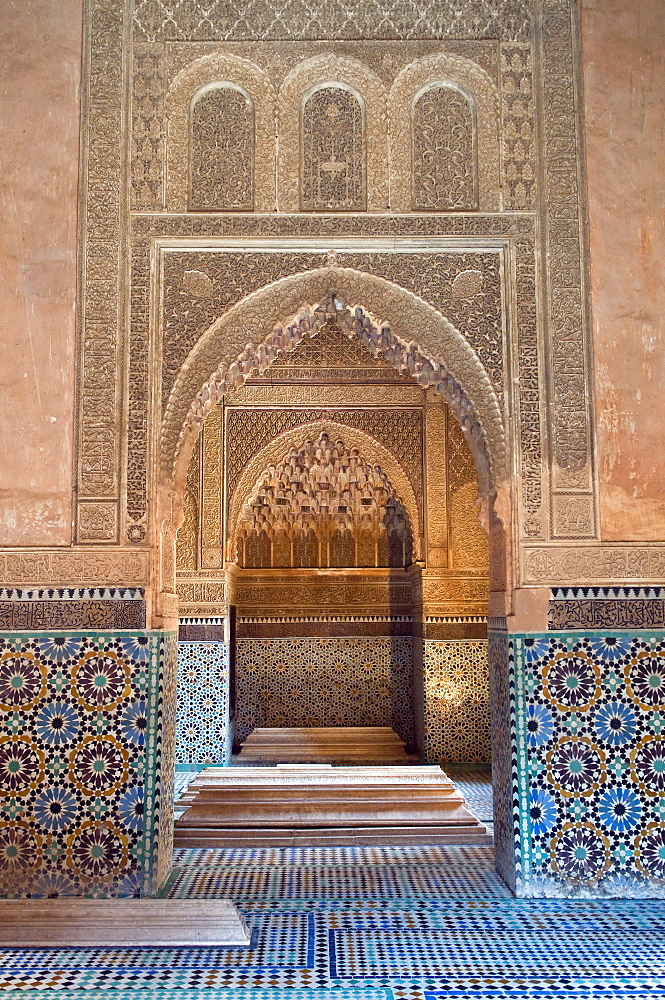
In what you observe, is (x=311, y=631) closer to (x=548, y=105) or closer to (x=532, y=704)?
(x=532, y=704)

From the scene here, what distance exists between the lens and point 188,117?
3.95m

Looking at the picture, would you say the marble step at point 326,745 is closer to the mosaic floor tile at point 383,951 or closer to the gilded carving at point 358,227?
the mosaic floor tile at point 383,951

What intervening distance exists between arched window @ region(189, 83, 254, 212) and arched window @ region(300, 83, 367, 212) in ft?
0.81

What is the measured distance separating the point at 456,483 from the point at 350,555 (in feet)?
4.84

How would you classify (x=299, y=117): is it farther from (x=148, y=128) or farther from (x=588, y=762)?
(x=588, y=762)

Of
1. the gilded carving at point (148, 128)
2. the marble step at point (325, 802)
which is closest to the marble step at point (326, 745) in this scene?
the marble step at point (325, 802)

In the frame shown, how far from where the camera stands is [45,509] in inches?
144

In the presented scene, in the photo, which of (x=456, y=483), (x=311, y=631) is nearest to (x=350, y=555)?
(x=311, y=631)

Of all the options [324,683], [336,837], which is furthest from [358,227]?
[324,683]

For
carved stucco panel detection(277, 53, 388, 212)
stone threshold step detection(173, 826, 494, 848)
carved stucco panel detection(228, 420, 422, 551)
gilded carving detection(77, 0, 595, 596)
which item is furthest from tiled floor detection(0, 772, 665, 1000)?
carved stucco panel detection(228, 420, 422, 551)

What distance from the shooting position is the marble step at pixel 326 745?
22.7ft

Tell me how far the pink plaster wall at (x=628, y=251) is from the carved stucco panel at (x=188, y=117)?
1409 millimetres

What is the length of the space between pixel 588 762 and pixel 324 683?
4.52 meters

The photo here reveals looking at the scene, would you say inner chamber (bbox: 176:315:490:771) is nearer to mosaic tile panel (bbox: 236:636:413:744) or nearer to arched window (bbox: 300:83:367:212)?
mosaic tile panel (bbox: 236:636:413:744)
